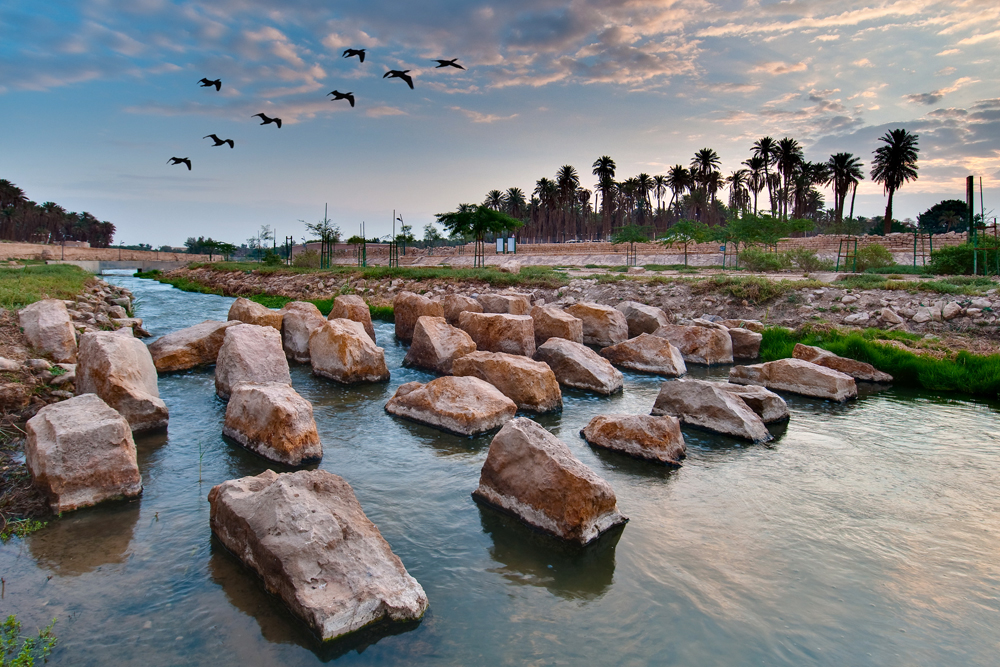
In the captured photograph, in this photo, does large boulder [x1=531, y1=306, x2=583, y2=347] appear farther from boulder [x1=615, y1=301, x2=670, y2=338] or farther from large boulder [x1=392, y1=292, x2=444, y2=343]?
large boulder [x1=392, y1=292, x2=444, y2=343]

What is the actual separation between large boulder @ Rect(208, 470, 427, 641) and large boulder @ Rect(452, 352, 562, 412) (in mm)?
4879

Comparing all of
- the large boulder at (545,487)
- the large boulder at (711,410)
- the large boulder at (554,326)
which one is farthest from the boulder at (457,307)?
the large boulder at (545,487)

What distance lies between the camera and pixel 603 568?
195 inches

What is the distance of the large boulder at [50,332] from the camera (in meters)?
9.55

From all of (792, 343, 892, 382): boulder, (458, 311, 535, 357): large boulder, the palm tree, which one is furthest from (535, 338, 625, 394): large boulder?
the palm tree

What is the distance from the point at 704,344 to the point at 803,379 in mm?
3100

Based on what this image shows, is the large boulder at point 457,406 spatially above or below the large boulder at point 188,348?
below

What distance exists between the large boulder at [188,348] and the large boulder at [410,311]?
524 cm

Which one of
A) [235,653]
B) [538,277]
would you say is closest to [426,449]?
[235,653]

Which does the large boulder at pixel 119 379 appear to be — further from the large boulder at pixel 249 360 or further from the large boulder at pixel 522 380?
the large boulder at pixel 522 380

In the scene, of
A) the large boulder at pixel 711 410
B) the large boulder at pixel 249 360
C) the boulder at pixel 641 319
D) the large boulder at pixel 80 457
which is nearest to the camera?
the large boulder at pixel 80 457

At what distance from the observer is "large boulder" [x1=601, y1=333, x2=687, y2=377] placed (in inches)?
502

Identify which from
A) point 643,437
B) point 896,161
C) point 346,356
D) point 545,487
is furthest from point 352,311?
point 896,161

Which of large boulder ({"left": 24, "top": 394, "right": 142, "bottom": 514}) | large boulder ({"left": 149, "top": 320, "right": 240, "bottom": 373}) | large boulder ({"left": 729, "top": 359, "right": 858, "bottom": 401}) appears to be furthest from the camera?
large boulder ({"left": 149, "top": 320, "right": 240, "bottom": 373})
